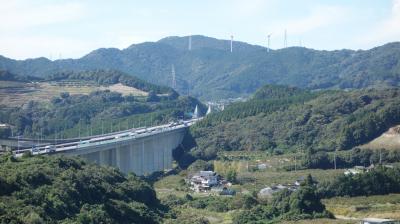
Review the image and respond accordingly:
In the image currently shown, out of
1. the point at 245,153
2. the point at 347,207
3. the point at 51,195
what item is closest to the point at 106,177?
the point at 51,195

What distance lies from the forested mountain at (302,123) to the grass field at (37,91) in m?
24.9

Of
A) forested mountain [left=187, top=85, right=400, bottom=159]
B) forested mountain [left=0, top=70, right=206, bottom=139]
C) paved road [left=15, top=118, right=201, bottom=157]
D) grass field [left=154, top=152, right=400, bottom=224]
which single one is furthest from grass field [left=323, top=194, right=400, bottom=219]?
forested mountain [left=0, top=70, right=206, bottom=139]

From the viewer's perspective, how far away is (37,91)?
11725 cm

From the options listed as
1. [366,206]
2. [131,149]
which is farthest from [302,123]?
[366,206]

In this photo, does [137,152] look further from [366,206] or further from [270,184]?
[366,206]

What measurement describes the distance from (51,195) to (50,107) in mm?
69452

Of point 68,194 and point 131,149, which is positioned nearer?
point 68,194

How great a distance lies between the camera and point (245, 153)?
8700 cm

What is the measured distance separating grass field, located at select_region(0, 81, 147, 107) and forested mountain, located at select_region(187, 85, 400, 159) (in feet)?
81.8

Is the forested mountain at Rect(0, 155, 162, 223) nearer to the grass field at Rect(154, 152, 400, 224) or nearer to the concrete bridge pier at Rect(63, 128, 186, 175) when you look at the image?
the grass field at Rect(154, 152, 400, 224)

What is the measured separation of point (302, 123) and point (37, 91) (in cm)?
4199

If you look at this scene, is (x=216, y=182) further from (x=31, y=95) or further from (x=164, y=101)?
(x=164, y=101)

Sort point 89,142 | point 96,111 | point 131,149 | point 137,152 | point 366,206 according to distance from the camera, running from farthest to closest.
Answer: point 96,111 < point 137,152 < point 131,149 < point 89,142 < point 366,206

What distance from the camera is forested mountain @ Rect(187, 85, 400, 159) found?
281 ft
